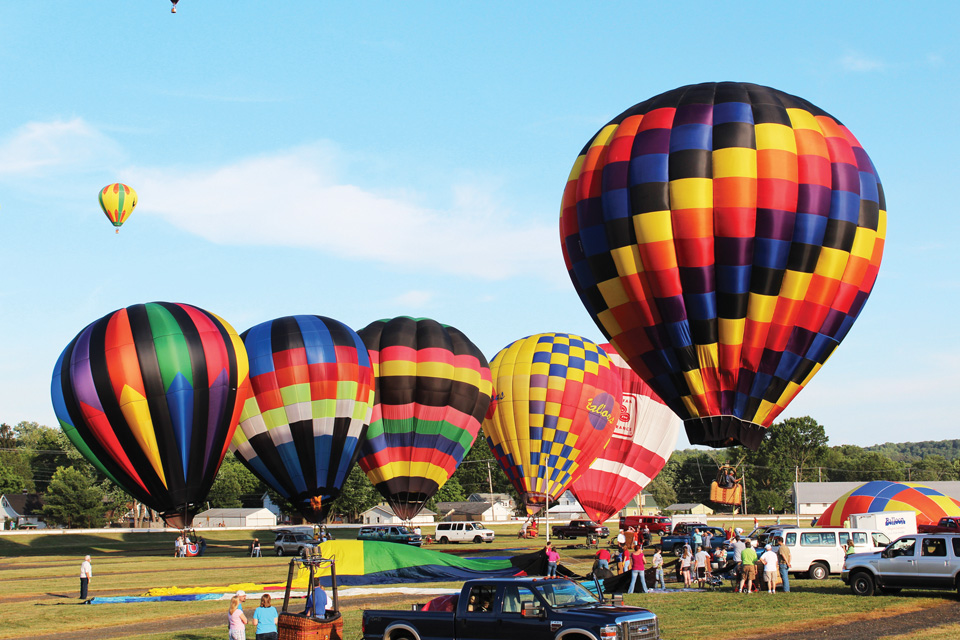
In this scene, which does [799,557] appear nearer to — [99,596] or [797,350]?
[797,350]

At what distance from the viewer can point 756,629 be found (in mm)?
16672

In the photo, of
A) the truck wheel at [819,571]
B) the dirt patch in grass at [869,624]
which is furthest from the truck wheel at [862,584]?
the truck wheel at [819,571]

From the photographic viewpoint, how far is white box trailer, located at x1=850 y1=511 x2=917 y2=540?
108 ft

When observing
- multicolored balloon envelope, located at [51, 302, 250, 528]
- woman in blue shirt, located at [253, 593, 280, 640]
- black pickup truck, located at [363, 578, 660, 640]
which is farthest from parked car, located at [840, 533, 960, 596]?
multicolored balloon envelope, located at [51, 302, 250, 528]

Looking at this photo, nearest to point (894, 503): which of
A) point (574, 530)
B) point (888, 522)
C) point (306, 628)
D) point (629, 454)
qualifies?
point (888, 522)

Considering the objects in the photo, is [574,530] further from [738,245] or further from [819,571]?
[738,245]

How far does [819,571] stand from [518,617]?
1597 centimetres

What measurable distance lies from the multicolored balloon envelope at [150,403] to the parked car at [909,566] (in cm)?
1966

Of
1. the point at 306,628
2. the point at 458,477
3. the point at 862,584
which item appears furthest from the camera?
the point at 458,477

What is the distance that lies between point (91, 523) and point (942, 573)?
254 ft

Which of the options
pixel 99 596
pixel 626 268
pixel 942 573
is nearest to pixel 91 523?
pixel 99 596

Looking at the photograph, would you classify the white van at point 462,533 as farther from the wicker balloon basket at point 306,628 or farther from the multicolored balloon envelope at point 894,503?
the wicker balloon basket at point 306,628

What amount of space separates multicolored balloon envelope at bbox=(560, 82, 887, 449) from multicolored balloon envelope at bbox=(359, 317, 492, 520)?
55.1 feet

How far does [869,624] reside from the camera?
17000 millimetres
